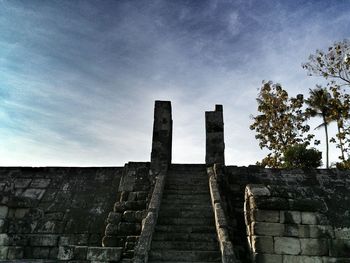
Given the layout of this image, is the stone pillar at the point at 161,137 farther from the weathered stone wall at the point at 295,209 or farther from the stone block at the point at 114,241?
the stone block at the point at 114,241

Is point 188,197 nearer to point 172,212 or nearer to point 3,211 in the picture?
point 172,212

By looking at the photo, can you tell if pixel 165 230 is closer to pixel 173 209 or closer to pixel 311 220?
pixel 173 209

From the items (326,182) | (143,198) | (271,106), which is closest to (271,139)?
(271,106)

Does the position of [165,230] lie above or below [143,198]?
below

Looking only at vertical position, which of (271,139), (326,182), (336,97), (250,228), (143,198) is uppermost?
(336,97)

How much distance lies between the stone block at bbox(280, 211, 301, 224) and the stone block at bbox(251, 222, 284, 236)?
0.40 ft

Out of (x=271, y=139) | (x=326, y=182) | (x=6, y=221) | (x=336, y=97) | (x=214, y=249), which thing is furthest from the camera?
(x=271, y=139)

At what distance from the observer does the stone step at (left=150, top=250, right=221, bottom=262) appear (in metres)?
5.82

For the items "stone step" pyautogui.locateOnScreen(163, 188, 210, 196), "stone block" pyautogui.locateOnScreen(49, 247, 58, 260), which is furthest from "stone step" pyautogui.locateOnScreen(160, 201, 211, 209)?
"stone block" pyautogui.locateOnScreen(49, 247, 58, 260)

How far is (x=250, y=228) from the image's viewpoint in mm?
5961

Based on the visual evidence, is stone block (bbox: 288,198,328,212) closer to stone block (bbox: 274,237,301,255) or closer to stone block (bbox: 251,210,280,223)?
stone block (bbox: 251,210,280,223)

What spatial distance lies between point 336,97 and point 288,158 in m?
5.57

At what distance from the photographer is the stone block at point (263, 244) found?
18.2 feet

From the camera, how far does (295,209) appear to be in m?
5.73
